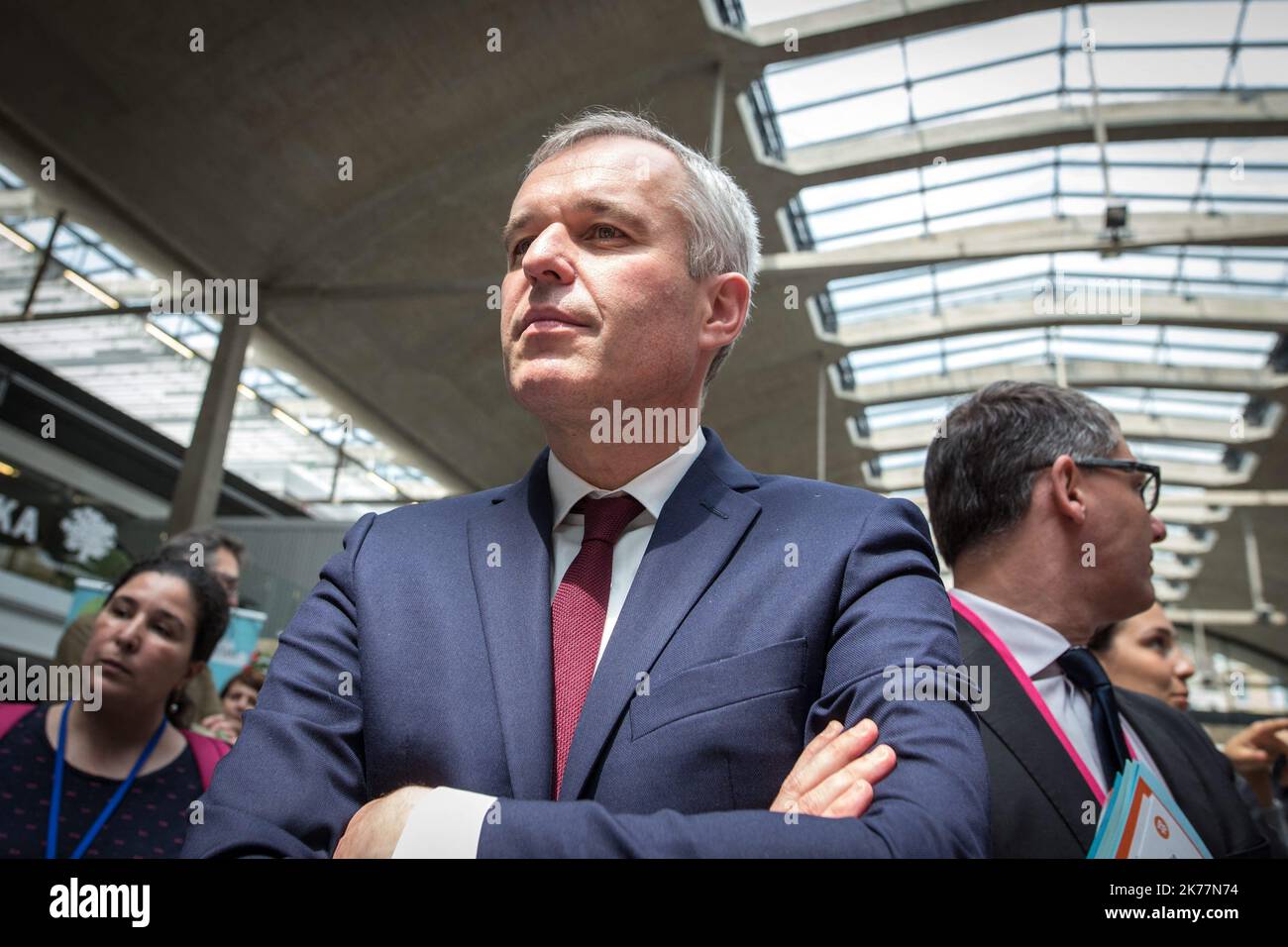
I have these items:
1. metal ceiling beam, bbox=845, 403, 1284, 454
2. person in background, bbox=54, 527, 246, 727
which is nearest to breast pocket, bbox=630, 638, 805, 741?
person in background, bbox=54, 527, 246, 727

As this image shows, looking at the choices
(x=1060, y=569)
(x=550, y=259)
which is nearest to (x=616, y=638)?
(x=550, y=259)

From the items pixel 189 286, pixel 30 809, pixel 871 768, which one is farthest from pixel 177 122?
pixel 871 768

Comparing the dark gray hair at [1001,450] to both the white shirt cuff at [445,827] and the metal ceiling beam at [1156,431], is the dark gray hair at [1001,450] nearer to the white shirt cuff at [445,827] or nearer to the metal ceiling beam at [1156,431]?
the white shirt cuff at [445,827]

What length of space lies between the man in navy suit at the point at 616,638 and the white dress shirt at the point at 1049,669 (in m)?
0.89

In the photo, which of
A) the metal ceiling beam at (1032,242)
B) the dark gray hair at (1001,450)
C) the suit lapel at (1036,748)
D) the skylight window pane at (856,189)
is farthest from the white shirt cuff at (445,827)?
the skylight window pane at (856,189)

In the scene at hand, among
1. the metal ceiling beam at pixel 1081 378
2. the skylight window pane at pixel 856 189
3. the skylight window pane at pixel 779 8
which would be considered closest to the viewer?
the skylight window pane at pixel 779 8

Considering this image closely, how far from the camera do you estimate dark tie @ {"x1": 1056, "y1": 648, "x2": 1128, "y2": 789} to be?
2057mm

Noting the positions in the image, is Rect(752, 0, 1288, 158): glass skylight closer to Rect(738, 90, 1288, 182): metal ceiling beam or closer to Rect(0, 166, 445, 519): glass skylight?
Rect(738, 90, 1288, 182): metal ceiling beam

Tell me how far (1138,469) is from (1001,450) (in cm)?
33

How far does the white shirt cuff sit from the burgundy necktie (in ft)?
0.64

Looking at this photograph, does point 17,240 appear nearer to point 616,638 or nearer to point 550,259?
point 550,259

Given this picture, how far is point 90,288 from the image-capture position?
14.1 meters

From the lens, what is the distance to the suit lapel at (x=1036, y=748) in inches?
70.2

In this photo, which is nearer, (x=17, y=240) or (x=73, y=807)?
(x=73, y=807)
